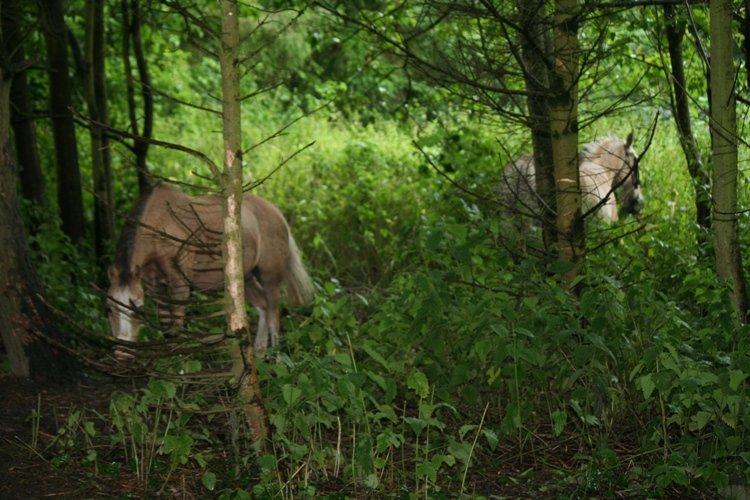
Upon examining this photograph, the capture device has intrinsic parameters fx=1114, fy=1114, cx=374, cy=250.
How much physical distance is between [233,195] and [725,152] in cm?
288

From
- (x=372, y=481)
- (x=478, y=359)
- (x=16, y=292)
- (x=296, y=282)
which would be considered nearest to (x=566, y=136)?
(x=478, y=359)

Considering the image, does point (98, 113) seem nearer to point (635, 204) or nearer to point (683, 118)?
point (635, 204)

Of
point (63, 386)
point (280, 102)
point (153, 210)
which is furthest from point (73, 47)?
point (280, 102)

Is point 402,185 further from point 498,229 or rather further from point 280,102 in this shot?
point 280,102

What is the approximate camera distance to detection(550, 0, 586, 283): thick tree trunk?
611 centimetres

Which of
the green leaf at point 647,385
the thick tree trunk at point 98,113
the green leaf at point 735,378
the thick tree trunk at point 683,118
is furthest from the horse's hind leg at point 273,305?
the green leaf at point 735,378

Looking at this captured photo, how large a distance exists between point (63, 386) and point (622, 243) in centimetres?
460

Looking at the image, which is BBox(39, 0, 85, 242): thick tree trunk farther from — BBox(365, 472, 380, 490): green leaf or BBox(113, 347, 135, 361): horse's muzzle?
BBox(365, 472, 380, 490): green leaf

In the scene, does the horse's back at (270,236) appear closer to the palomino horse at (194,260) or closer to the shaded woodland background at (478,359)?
the palomino horse at (194,260)

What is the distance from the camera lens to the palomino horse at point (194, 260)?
8.90 m

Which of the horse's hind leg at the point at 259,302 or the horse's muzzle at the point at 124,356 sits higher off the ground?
the horse's hind leg at the point at 259,302

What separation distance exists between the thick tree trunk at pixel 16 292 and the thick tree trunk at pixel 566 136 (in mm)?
3261

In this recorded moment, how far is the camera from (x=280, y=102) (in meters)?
24.7

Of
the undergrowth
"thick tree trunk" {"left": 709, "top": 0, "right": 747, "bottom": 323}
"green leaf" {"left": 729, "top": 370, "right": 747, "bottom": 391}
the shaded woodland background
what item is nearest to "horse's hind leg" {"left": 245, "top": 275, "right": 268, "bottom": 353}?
the shaded woodland background
